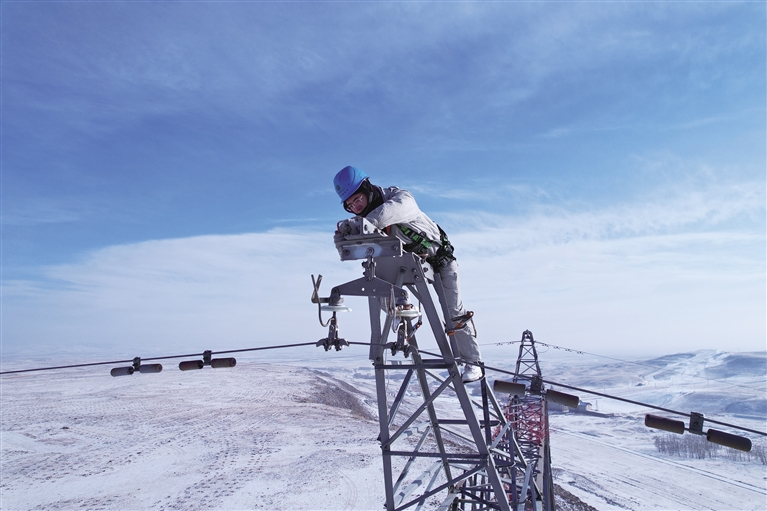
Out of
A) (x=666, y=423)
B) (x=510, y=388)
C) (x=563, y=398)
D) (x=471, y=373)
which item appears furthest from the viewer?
(x=471, y=373)

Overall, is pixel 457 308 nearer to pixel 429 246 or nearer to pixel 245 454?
pixel 429 246

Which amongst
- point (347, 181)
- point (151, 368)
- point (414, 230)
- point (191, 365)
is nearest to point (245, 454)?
point (151, 368)

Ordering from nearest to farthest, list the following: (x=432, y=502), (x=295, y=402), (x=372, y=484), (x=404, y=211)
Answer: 1. (x=404, y=211)
2. (x=432, y=502)
3. (x=372, y=484)
4. (x=295, y=402)

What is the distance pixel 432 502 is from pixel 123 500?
15613 mm

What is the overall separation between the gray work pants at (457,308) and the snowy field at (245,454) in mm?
17149

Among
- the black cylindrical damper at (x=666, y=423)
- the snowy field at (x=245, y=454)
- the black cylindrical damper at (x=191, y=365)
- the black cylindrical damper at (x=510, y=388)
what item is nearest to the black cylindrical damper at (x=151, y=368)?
the black cylindrical damper at (x=191, y=365)

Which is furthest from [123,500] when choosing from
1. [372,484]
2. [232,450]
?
[372,484]

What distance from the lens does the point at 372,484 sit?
22922mm

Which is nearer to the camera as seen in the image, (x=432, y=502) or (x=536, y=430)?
(x=432, y=502)

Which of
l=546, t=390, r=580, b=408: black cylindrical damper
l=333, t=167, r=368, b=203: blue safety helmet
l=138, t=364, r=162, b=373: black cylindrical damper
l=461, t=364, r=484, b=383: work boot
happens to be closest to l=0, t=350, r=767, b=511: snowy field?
l=138, t=364, r=162, b=373: black cylindrical damper

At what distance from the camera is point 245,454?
2870 cm

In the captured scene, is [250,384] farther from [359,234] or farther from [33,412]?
[359,234]

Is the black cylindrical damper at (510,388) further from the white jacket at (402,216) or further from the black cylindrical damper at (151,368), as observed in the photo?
the black cylindrical damper at (151,368)

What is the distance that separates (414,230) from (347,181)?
4.29 ft
